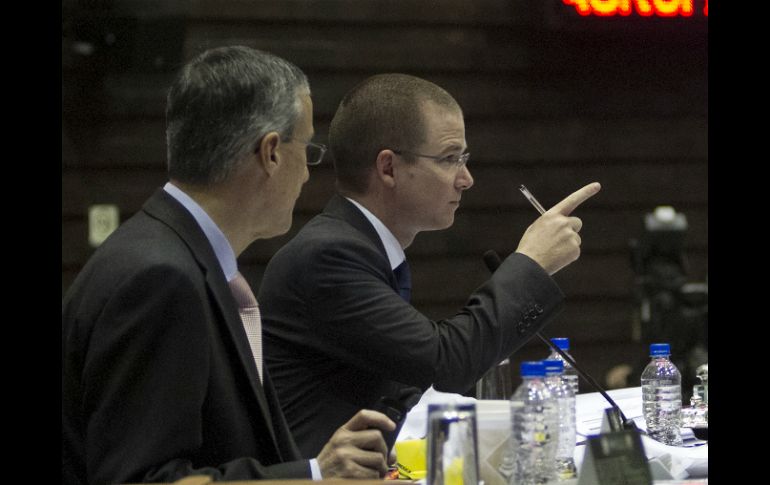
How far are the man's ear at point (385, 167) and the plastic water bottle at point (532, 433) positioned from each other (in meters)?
0.76

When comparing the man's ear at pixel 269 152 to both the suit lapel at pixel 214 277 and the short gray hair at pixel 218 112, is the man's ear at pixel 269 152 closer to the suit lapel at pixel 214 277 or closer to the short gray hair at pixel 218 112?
the short gray hair at pixel 218 112

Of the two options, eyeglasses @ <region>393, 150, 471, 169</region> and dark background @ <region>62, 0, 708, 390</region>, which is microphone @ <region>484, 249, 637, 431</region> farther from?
dark background @ <region>62, 0, 708, 390</region>

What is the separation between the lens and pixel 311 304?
6.73 ft

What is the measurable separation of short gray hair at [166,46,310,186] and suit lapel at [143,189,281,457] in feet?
0.25

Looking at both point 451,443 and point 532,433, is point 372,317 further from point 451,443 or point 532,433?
point 451,443

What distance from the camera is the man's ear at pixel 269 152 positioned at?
1.77 meters

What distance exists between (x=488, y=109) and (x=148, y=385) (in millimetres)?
3640

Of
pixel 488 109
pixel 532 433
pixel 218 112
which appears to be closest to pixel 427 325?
pixel 532 433

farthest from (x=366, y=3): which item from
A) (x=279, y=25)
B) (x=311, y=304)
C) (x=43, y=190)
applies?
(x=43, y=190)

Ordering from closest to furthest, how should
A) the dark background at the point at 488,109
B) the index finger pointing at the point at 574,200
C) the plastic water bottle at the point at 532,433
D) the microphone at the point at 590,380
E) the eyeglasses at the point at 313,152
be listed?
the plastic water bottle at the point at 532,433 < the microphone at the point at 590,380 < the eyeglasses at the point at 313,152 < the index finger pointing at the point at 574,200 < the dark background at the point at 488,109

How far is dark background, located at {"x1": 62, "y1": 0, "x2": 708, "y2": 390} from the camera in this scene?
4.59 metres

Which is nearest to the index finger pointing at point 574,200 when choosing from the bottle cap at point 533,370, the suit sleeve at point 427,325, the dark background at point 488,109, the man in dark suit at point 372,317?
the man in dark suit at point 372,317

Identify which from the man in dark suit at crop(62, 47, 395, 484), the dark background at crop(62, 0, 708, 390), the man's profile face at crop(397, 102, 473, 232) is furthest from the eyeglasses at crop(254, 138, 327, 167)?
Result: the dark background at crop(62, 0, 708, 390)

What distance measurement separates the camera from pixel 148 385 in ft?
4.68
